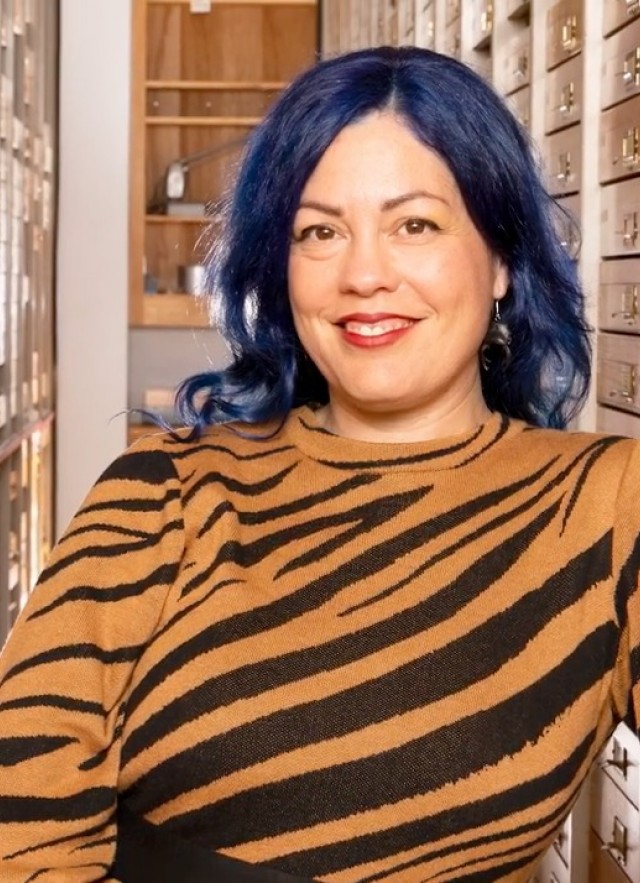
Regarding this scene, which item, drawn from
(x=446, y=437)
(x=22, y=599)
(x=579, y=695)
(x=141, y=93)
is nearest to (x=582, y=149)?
(x=446, y=437)

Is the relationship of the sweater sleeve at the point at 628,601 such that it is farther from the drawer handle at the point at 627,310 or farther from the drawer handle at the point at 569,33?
the drawer handle at the point at 569,33

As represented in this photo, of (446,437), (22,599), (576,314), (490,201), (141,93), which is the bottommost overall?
(22,599)

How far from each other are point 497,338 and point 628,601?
1.16ft

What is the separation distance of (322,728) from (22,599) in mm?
3924

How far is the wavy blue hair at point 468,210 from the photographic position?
1476 mm

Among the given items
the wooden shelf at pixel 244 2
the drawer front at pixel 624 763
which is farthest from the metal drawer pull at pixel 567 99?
the wooden shelf at pixel 244 2

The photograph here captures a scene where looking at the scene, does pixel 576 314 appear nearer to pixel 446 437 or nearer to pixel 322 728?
pixel 446 437

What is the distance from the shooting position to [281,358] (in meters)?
1.65

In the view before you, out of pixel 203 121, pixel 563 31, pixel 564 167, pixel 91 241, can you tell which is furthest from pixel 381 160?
pixel 203 121

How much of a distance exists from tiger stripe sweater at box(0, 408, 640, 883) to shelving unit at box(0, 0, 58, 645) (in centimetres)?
296

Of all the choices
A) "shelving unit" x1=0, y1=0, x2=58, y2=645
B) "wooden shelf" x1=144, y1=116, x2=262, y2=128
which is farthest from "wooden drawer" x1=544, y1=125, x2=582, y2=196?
"wooden shelf" x1=144, y1=116, x2=262, y2=128

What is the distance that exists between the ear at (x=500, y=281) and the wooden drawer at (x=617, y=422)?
2.67 feet

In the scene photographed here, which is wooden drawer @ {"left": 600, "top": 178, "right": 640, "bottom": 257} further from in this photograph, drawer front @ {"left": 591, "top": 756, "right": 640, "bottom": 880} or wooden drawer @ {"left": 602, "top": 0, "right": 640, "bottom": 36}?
drawer front @ {"left": 591, "top": 756, "right": 640, "bottom": 880}

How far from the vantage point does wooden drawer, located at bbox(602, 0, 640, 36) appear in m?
2.41
